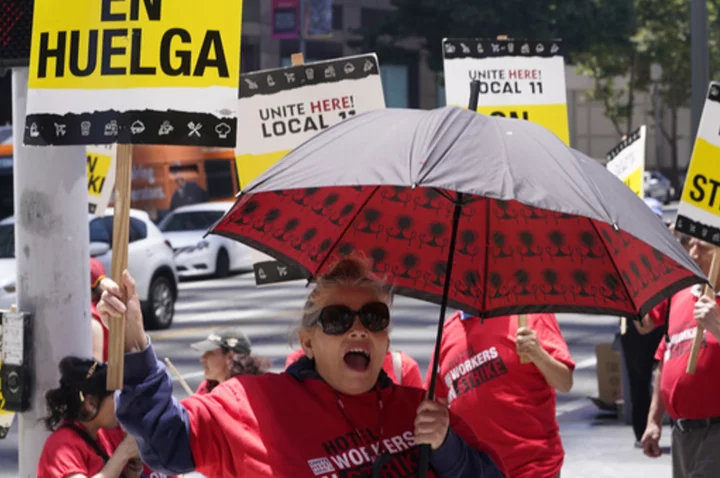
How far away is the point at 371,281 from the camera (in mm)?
4043

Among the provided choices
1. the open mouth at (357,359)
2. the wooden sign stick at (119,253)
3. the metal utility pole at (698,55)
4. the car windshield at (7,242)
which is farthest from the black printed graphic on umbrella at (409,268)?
the car windshield at (7,242)

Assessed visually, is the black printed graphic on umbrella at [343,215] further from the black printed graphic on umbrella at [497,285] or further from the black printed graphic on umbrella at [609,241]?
the black printed graphic on umbrella at [609,241]

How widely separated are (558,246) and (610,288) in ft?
0.70

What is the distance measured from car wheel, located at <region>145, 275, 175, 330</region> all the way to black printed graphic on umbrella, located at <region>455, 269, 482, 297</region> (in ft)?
53.2

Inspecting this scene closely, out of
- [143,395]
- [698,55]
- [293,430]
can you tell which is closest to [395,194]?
[293,430]

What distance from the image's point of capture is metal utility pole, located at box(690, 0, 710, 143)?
1575 cm

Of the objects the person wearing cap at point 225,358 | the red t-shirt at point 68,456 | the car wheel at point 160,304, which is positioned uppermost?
the person wearing cap at point 225,358

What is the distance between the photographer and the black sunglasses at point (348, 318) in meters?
3.94

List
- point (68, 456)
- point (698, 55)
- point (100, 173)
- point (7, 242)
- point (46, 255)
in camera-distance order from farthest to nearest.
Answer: point (7, 242) < point (698, 55) < point (100, 173) < point (46, 255) < point (68, 456)

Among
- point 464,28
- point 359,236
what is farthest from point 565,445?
point 464,28

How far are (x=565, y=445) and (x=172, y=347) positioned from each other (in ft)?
25.9

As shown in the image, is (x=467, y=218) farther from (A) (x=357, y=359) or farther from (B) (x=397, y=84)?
(B) (x=397, y=84)

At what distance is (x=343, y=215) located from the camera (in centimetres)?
455

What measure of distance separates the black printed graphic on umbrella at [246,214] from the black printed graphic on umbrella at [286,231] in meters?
0.10
